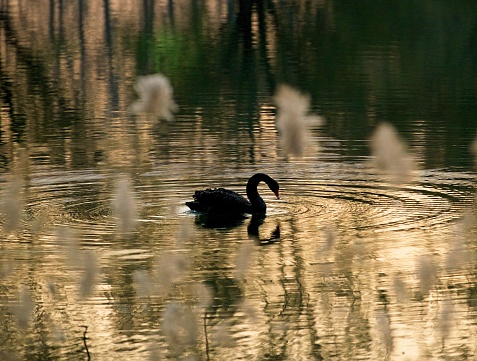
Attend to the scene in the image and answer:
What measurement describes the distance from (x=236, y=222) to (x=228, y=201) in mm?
356

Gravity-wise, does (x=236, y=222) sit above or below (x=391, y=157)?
Result: below

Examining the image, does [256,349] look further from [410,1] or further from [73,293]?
[410,1]

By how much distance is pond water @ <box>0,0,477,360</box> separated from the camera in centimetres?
1263

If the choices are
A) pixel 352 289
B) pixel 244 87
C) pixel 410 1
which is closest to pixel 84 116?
pixel 244 87

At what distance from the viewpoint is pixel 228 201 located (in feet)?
61.6

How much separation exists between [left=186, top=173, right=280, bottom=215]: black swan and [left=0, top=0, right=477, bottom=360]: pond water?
19 centimetres

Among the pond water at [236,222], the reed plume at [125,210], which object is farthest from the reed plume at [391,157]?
the reed plume at [125,210]

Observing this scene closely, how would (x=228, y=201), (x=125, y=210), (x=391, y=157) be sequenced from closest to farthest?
1. (x=391, y=157)
2. (x=125, y=210)
3. (x=228, y=201)

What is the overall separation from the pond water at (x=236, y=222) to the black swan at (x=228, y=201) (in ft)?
0.61

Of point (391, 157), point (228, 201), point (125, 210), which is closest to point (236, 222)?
point (228, 201)

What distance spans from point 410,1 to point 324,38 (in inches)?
826

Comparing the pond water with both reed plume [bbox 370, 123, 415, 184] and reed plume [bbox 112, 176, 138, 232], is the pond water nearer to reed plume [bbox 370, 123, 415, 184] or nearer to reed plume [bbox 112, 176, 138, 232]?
reed plume [bbox 112, 176, 138, 232]

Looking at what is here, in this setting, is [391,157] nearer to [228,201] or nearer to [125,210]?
[125,210]

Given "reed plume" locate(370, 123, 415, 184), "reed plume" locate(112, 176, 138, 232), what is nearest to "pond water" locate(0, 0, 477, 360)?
"reed plume" locate(112, 176, 138, 232)
